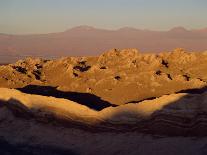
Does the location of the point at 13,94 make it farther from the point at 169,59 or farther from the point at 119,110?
the point at 169,59

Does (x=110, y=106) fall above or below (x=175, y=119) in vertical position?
below

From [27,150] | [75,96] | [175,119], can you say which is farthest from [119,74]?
[175,119]

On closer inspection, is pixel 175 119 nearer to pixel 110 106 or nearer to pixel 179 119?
pixel 179 119

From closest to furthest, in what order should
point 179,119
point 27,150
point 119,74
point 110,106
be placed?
point 179,119, point 27,150, point 110,106, point 119,74

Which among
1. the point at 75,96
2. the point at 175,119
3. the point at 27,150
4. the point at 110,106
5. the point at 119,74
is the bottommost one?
the point at 27,150

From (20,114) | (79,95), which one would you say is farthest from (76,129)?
(79,95)

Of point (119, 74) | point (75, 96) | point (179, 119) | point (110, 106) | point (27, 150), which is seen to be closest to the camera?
point (179, 119)
